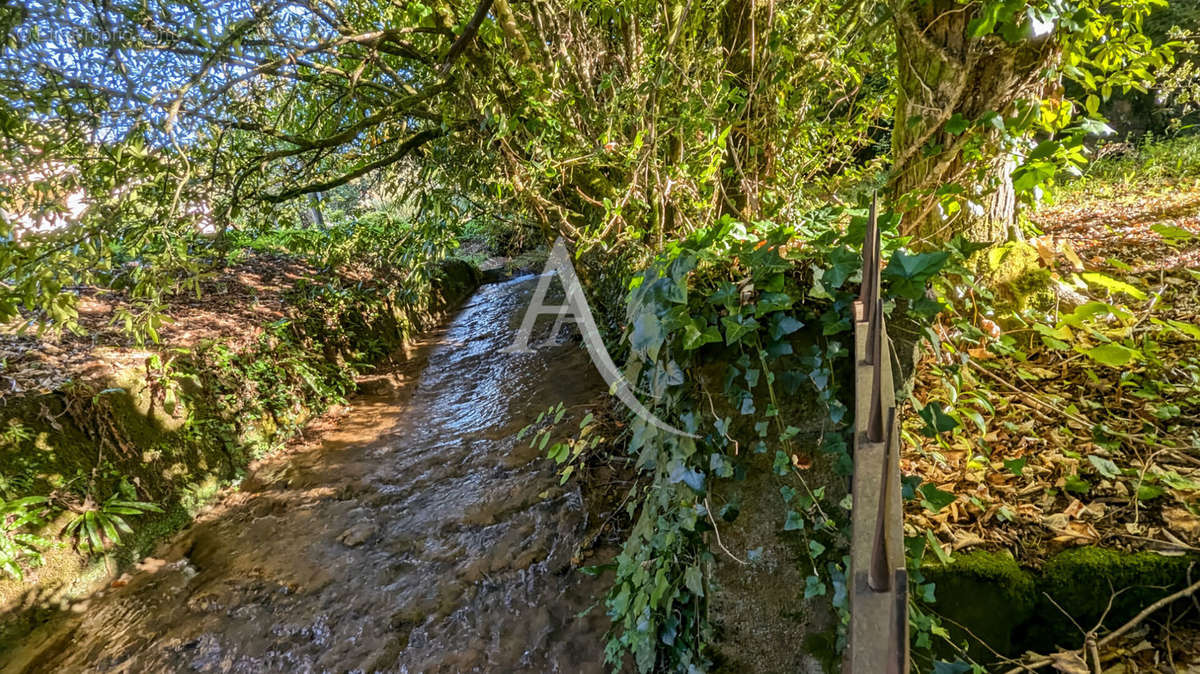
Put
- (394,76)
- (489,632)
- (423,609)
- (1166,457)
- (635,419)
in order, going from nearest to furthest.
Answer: (1166,457) → (635,419) → (489,632) → (423,609) → (394,76)

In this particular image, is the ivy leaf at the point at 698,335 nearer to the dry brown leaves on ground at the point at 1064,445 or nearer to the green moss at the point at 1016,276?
the dry brown leaves on ground at the point at 1064,445

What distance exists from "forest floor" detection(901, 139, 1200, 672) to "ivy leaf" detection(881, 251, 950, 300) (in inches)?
10.2

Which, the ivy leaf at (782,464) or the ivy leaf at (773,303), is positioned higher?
the ivy leaf at (773,303)

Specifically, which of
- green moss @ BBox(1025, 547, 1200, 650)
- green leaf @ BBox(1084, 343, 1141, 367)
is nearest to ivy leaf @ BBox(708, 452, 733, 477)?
green moss @ BBox(1025, 547, 1200, 650)

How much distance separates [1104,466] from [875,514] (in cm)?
146

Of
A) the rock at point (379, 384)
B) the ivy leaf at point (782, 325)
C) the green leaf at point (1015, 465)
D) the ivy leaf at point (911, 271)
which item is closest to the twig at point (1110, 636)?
the green leaf at point (1015, 465)

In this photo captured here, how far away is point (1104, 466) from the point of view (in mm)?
1573

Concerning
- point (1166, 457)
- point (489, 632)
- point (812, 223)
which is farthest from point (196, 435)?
point (1166, 457)

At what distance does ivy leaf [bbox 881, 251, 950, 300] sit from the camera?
120 centimetres

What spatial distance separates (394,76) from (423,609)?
9.75 feet

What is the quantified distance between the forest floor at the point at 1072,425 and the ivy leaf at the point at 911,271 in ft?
0.85

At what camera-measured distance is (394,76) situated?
2.67 metres

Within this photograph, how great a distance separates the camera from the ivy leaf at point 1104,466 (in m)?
1.55

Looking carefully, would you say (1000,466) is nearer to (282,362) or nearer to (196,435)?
(196,435)
